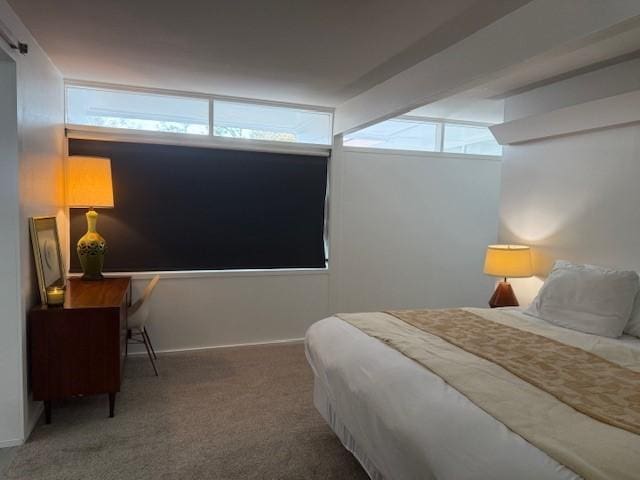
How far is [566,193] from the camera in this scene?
3.46 meters

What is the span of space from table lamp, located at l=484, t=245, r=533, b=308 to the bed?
99cm

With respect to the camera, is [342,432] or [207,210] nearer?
[342,432]

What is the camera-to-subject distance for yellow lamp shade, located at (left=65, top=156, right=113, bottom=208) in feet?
11.6

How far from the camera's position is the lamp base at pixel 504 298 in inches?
148

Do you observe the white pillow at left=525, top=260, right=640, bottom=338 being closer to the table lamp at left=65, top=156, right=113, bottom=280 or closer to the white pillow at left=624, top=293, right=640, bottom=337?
the white pillow at left=624, top=293, right=640, bottom=337

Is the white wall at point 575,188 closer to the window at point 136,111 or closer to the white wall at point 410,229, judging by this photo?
the white wall at point 410,229

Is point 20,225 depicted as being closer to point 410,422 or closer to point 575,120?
point 410,422

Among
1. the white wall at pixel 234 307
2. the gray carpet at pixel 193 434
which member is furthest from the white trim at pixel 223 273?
the gray carpet at pixel 193 434

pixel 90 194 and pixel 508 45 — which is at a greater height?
pixel 508 45

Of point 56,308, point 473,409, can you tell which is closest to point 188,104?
point 56,308

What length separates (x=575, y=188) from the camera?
11.1 ft

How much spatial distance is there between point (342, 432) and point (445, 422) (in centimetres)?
100

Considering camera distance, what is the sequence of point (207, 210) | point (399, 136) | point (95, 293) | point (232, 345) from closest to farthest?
point (95, 293) → point (207, 210) → point (232, 345) → point (399, 136)

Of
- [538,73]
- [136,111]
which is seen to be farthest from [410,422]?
[136,111]
